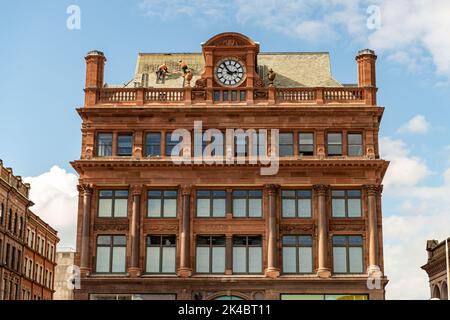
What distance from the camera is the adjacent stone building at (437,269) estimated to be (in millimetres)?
69250

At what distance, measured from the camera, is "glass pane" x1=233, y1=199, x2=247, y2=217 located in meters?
56.0

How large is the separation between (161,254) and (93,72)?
15014mm

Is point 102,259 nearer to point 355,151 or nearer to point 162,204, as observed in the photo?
point 162,204

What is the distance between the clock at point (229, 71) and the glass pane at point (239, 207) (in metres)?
8.97

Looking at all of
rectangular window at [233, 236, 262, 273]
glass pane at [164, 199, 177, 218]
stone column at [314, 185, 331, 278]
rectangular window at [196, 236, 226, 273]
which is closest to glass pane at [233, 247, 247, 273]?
rectangular window at [233, 236, 262, 273]

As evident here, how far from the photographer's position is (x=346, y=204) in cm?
5631

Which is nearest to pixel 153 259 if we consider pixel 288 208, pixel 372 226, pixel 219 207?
pixel 219 207

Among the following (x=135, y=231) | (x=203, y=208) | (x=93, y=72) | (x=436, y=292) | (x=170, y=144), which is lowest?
(x=436, y=292)

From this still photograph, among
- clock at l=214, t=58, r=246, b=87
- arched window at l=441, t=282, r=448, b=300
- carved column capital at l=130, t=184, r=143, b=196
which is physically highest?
clock at l=214, t=58, r=246, b=87

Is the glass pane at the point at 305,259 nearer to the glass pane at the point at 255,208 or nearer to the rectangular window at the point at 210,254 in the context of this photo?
the glass pane at the point at 255,208

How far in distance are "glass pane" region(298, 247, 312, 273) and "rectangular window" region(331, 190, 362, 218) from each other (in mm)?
3263

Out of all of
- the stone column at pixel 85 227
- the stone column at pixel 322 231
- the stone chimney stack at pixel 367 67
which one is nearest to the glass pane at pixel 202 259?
the stone column at pixel 85 227

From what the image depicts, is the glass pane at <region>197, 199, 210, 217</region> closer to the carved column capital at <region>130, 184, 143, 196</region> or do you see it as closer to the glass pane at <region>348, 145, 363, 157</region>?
the carved column capital at <region>130, 184, 143, 196</region>

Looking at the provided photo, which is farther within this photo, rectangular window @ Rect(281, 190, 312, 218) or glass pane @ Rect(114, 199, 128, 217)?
glass pane @ Rect(114, 199, 128, 217)
